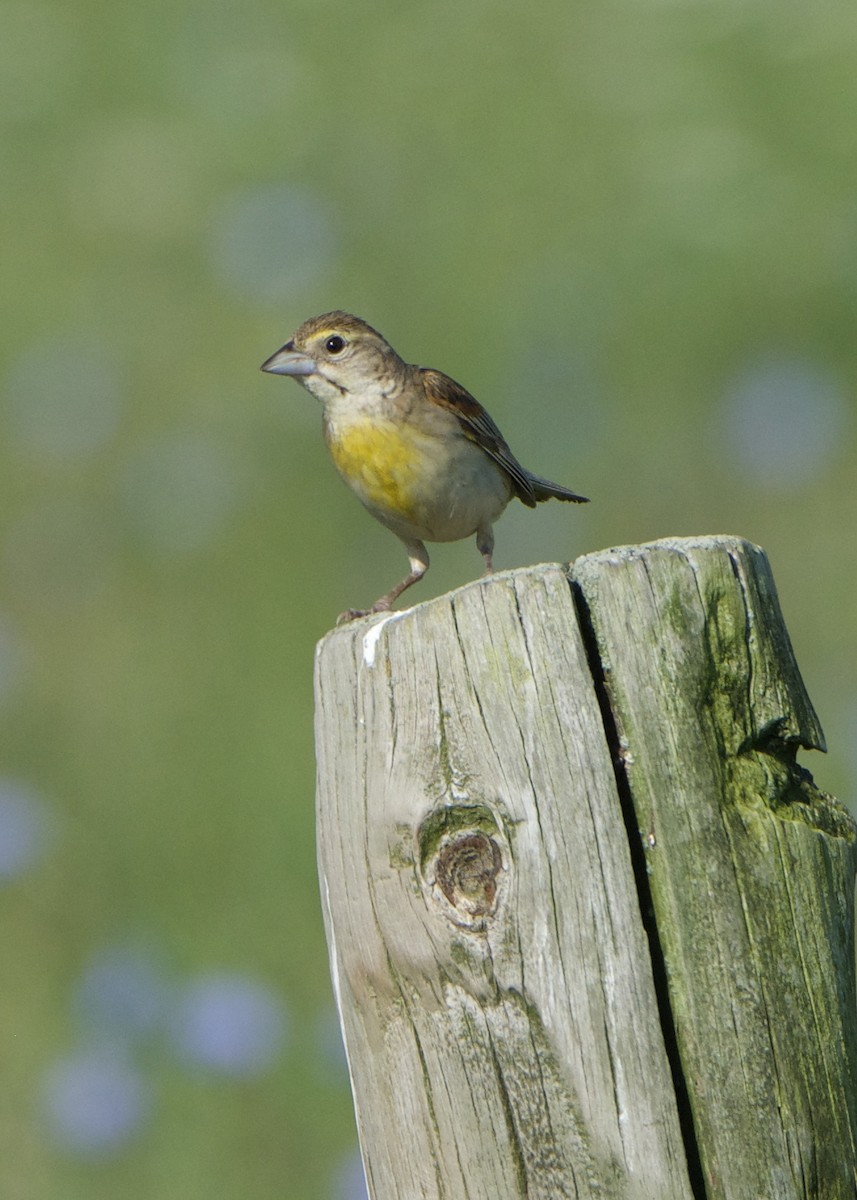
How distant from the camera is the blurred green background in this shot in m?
6.77

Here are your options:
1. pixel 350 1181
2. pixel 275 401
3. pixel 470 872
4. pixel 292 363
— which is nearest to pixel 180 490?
pixel 275 401

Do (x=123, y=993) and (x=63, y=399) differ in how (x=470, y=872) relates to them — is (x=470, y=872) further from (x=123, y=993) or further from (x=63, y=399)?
(x=63, y=399)

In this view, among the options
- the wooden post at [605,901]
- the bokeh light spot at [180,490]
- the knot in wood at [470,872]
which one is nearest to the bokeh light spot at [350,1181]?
the wooden post at [605,901]

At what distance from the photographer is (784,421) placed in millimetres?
9875

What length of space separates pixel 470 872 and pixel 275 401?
26.2 feet

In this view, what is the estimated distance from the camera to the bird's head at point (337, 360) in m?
6.14

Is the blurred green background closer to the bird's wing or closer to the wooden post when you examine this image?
the bird's wing

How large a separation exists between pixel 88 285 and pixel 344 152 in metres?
2.43

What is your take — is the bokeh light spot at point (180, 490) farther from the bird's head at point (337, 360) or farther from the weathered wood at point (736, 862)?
the weathered wood at point (736, 862)

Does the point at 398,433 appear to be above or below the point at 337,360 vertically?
below

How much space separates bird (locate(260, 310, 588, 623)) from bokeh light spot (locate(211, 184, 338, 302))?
5.24 metres

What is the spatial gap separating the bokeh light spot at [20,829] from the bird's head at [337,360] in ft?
8.33

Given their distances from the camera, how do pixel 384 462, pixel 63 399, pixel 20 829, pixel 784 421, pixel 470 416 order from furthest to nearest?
1. pixel 63 399
2. pixel 784 421
3. pixel 20 829
4. pixel 470 416
5. pixel 384 462

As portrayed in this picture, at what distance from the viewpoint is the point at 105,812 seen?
25.8 ft
